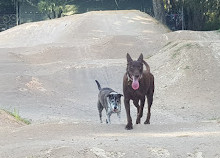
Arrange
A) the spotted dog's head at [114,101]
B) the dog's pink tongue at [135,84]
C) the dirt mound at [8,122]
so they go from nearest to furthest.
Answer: the dog's pink tongue at [135,84]
the dirt mound at [8,122]
the spotted dog's head at [114,101]

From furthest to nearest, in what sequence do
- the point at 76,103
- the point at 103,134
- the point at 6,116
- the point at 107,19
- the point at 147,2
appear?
the point at 147,2
the point at 107,19
the point at 76,103
the point at 6,116
the point at 103,134

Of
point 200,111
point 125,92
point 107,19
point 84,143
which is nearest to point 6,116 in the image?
point 125,92

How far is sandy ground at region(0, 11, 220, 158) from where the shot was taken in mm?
8508

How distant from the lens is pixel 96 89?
24641 millimetres

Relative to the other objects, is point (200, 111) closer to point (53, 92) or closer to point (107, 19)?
point (53, 92)

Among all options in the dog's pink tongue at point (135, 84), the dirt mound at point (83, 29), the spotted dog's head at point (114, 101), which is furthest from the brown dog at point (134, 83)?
the dirt mound at point (83, 29)

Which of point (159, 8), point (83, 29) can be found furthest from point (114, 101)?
point (159, 8)

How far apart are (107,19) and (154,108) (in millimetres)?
26791

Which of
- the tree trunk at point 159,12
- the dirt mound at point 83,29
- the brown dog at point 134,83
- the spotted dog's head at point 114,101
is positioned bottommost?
the dirt mound at point 83,29

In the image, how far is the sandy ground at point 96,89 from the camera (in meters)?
8.51

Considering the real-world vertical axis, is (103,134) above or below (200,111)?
above

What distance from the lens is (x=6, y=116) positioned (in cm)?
1323

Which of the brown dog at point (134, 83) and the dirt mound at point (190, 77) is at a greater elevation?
the brown dog at point (134, 83)

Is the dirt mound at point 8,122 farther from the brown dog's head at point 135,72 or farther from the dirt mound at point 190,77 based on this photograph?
the dirt mound at point 190,77
